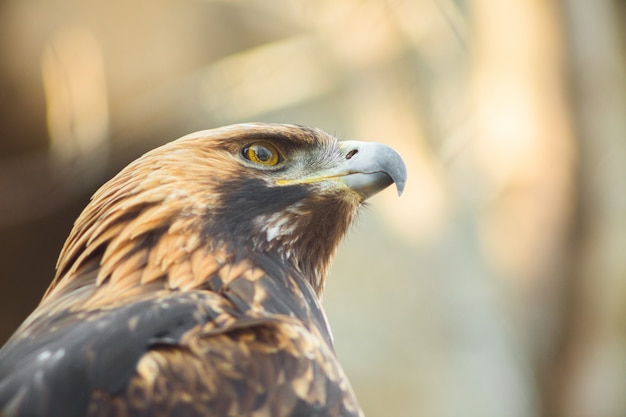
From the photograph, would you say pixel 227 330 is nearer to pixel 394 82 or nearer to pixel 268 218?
pixel 268 218

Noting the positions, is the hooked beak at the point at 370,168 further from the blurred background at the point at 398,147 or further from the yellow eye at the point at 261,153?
the blurred background at the point at 398,147

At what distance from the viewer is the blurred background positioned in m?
6.06

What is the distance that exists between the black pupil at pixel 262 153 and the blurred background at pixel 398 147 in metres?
3.39

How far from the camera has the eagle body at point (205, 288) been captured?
198 cm

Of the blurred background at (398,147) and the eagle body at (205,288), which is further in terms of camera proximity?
the blurred background at (398,147)

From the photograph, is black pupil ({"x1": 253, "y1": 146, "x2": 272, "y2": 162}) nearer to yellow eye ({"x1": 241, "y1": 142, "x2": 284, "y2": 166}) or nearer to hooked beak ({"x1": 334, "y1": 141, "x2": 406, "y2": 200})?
yellow eye ({"x1": 241, "y1": 142, "x2": 284, "y2": 166})

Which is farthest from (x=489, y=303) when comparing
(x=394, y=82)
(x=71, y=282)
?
(x=71, y=282)

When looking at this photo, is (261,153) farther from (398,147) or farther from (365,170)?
(398,147)

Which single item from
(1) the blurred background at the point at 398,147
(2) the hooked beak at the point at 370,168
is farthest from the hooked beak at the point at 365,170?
(1) the blurred background at the point at 398,147

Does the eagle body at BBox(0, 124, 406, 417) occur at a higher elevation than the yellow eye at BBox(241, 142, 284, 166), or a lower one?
lower

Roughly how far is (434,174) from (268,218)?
4.82 metres

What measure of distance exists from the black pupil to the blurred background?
3392mm

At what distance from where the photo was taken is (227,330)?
214 cm

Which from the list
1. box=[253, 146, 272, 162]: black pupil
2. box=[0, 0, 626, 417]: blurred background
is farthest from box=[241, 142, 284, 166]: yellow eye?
box=[0, 0, 626, 417]: blurred background
